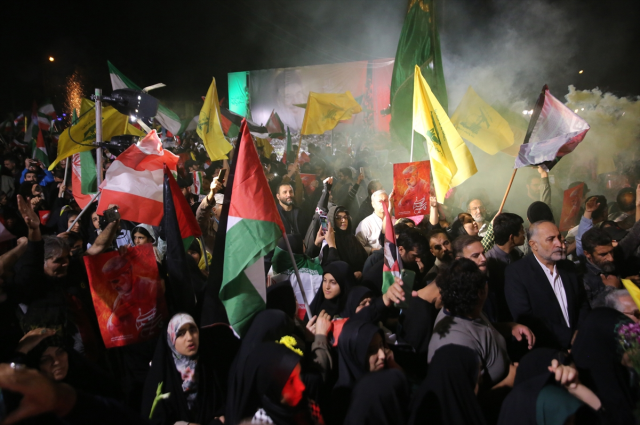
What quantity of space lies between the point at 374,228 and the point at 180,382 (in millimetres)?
3115

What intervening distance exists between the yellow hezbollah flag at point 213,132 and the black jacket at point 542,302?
15.1 feet

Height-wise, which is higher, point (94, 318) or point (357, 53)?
point (357, 53)

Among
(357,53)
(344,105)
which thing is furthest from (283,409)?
(357,53)

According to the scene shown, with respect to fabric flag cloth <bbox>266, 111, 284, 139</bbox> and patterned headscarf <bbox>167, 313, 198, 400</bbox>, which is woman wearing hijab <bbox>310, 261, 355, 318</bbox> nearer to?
patterned headscarf <bbox>167, 313, 198, 400</bbox>

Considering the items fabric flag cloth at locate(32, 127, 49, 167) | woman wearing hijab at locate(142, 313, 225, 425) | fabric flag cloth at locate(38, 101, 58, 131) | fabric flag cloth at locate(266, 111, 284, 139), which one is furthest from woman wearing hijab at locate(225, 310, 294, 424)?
fabric flag cloth at locate(38, 101, 58, 131)

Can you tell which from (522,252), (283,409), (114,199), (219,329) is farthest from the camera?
(522,252)

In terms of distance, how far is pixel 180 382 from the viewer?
102 inches

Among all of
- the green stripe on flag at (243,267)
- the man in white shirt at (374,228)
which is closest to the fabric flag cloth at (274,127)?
the man in white shirt at (374,228)

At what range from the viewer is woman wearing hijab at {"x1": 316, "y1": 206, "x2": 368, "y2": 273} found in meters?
4.59

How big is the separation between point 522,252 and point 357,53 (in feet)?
67.2

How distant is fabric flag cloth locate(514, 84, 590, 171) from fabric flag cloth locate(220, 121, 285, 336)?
3.08 metres

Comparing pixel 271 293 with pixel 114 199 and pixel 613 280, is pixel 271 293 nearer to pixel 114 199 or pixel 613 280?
pixel 114 199

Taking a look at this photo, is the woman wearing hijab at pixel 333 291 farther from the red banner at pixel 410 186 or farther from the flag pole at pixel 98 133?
the flag pole at pixel 98 133

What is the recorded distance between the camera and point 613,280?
345 cm
